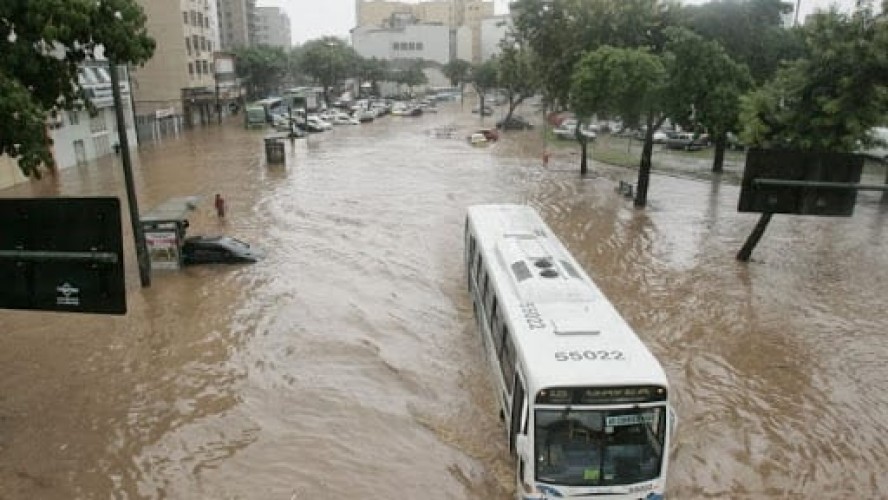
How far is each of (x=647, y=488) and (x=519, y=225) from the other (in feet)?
27.7

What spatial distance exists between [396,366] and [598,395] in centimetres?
691

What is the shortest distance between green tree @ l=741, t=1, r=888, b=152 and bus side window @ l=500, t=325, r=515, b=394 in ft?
43.2

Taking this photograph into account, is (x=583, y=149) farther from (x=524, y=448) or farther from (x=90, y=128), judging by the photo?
(x=524, y=448)

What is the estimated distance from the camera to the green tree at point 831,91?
18.8 m

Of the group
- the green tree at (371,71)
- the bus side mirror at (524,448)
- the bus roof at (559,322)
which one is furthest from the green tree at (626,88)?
the green tree at (371,71)

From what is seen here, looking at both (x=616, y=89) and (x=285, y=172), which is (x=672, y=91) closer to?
(x=616, y=89)

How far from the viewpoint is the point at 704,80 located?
2778 centimetres

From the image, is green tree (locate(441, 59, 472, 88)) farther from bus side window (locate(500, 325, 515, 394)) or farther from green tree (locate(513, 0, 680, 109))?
bus side window (locate(500, 325, 515, 394))

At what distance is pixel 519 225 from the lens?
54.0 ft

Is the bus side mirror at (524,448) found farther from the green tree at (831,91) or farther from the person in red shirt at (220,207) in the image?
the person in red shirt at (220,207)

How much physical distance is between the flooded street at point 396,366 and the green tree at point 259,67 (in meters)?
65.5

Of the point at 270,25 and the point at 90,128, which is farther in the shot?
the point at 270,25

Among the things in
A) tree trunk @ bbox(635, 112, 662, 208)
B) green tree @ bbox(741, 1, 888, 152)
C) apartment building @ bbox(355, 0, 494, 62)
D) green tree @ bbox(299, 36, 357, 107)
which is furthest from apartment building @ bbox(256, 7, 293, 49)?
green tree @ bbox(741, 1, 888, 152)

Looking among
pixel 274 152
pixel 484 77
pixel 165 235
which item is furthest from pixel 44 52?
pixel 484 77
